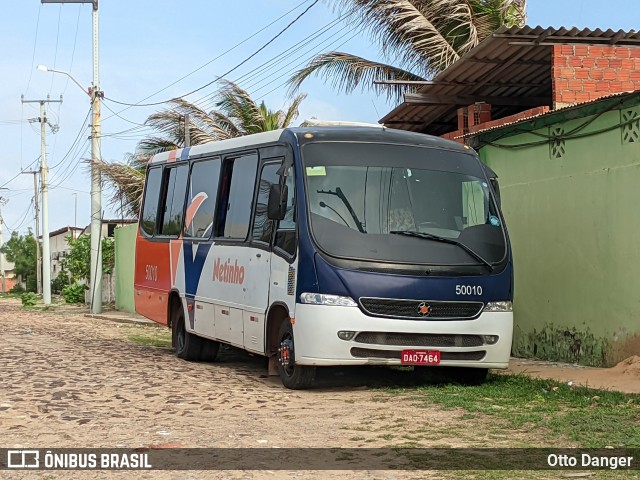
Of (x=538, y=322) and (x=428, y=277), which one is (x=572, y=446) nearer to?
(x=428, y=277)

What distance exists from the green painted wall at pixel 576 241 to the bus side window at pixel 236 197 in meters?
4.01

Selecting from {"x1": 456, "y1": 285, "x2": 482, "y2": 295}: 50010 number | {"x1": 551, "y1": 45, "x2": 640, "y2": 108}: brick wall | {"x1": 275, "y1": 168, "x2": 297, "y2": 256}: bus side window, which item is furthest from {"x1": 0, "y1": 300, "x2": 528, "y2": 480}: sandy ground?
{"x1": 551, "y1": 45, "x2": 640, "y2": 108}: brick wall

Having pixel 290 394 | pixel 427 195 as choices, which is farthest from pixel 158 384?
pixel 427 195

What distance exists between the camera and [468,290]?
11.6m

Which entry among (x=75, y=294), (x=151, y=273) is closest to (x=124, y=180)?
(x=75, y=294)

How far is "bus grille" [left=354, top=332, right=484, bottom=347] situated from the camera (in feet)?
37.2

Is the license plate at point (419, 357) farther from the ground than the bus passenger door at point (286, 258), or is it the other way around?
the bus passenger door at point (286, 258)

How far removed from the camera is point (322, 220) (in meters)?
11.6

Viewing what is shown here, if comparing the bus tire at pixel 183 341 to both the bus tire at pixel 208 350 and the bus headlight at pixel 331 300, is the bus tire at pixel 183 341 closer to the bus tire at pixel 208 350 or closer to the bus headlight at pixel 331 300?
the bus tire at pixel 208 350

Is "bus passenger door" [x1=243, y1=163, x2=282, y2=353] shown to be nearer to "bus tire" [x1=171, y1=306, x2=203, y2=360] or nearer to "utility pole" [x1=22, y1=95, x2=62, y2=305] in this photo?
"bus tire" [x1=171, y1=306, x2=203, y2=360]

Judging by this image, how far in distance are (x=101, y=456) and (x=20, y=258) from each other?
79426mm

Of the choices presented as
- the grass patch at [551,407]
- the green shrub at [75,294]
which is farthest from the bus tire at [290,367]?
the green shrub at [75,294]

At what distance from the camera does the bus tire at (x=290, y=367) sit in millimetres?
11820

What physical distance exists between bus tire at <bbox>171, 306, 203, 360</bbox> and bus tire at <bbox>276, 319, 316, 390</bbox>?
3.70 metres
